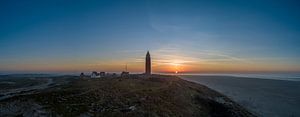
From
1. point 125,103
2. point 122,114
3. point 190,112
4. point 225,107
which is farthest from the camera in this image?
point 225,107

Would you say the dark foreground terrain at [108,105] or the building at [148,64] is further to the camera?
the building at [148,64]

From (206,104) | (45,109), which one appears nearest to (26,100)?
(45,109)

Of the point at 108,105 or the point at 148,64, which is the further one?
the point at 148,64

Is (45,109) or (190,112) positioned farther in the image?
(190,112)

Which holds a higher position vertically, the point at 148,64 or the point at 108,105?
the point at 148,64

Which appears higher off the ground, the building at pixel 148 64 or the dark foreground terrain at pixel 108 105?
the building at pixel 148 64

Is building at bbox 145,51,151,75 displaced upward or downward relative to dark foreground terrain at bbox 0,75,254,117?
upward

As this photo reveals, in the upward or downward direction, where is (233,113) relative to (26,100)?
downward

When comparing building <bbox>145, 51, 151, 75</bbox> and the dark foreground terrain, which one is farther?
building <bbox>145, 51, 151, 75</bbox>

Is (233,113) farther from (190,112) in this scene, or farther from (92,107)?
(92,107)

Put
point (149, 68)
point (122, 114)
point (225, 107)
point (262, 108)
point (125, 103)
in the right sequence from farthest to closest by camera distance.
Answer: point (149, 68) < point (262, 108) < point (225, 107) < point (125, 103) < point (122, 114)

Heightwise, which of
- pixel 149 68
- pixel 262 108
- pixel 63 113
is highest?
pixel 149 68
